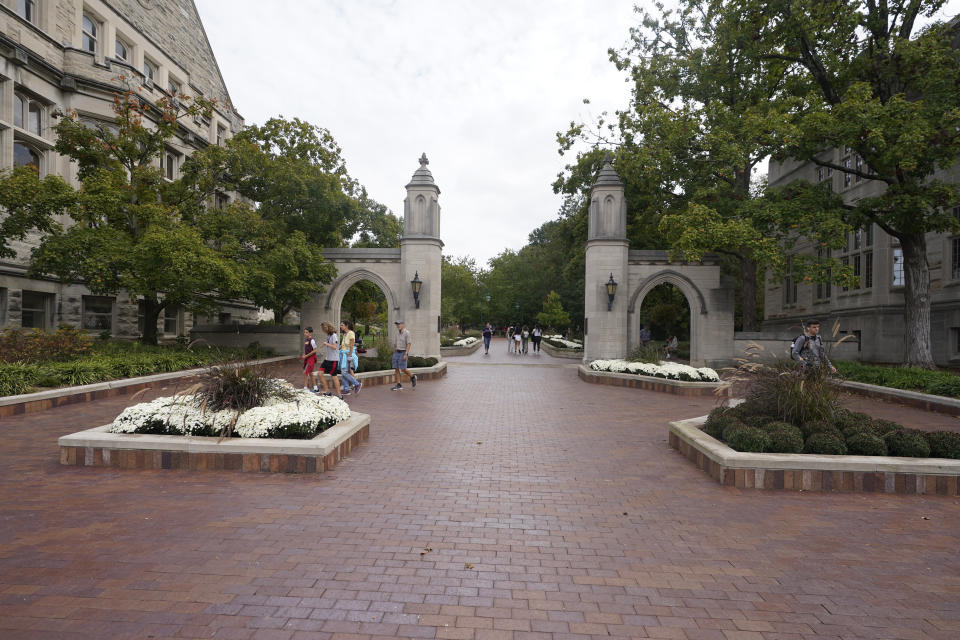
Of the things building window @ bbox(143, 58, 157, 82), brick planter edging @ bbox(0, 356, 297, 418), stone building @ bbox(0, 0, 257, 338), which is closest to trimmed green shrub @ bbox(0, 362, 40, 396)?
brick planter edging @ bbox(0, 356, 297, 418)

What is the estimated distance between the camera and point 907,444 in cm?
614

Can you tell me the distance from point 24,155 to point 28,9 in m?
5.29

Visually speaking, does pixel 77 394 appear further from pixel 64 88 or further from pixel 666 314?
pixel 666 314

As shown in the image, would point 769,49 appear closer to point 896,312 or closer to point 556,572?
point 896,312

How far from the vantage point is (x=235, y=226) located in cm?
1897

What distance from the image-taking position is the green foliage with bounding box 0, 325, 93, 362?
1228 centimetres

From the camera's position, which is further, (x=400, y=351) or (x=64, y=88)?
(x=64, y=88)

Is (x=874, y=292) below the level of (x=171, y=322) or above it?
above

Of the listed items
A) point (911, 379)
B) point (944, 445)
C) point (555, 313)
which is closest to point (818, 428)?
point (944, 445)

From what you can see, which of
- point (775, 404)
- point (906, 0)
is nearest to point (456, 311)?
point (906, 0)

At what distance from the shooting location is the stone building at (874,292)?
67.3 ft

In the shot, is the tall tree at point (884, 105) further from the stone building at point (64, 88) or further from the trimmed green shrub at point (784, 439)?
the stone building at point (64, 88)

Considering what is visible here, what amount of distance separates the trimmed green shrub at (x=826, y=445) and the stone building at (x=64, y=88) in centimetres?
1856

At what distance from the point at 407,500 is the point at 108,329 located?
21.5m
